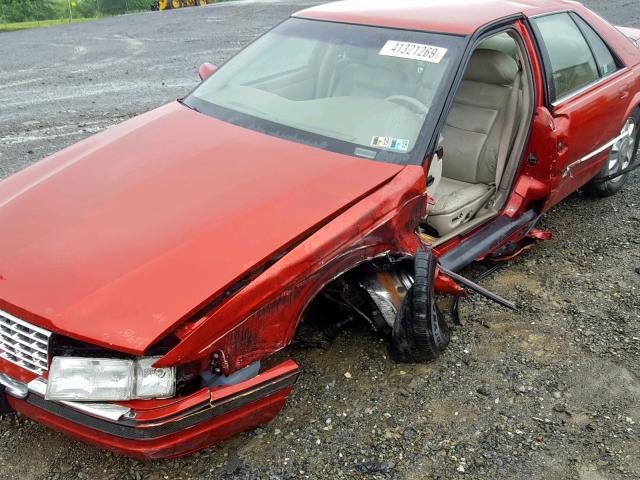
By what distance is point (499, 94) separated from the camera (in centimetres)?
386

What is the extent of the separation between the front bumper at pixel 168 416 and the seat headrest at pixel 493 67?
227 cm

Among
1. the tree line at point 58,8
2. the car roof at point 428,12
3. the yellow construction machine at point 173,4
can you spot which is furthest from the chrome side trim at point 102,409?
the tree line at point 58,8

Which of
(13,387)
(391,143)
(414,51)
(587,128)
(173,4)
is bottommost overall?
(173,4)

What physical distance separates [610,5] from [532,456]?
14196 millimetres

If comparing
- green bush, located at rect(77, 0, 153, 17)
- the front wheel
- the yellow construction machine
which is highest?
the front wheel

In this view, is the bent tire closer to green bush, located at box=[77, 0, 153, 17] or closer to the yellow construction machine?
the yellow construction machine

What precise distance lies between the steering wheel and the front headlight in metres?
1.70

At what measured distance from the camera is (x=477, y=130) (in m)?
3.90

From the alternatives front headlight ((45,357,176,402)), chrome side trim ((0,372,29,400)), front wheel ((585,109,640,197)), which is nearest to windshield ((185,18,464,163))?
front headlight ((45,357,176,402))

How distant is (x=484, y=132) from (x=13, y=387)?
9.19 feet

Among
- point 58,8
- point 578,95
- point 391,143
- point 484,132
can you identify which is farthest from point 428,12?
point 58,8

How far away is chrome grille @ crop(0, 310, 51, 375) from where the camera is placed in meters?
2.30

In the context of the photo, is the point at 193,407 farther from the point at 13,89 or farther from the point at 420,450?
the point at 13,89

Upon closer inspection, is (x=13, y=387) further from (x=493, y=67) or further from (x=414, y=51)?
(x=493, y=67)
